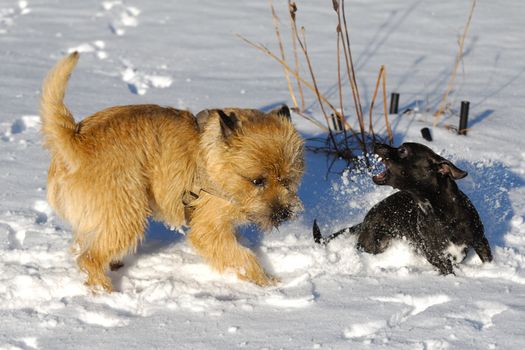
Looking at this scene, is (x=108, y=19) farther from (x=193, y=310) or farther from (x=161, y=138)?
(x=193, y=310)

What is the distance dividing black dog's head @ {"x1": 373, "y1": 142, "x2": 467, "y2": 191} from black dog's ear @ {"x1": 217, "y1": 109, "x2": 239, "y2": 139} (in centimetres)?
98

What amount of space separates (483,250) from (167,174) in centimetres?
195

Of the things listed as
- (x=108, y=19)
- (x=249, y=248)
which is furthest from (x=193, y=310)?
(x=108, y=19)

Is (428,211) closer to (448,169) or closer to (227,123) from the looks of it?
(448,169)

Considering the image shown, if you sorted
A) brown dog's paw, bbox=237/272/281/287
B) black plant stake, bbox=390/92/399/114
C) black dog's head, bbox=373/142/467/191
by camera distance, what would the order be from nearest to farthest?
brown dog's paw, bbox=237/272/281/287, black dog's head, bbox=373/142/467/191, black plant stake, bbox=390/92/399/114

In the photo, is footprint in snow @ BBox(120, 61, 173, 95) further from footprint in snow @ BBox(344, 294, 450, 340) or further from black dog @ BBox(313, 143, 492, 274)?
footprint in snow @ BBox(344, 294, 450, 340)

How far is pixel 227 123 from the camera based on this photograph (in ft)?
12.3

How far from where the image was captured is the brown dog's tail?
3.70 metres

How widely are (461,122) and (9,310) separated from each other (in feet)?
13.2

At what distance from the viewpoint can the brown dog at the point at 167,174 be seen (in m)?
3.79

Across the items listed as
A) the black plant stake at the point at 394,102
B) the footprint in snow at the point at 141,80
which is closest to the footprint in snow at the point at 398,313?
the black plant stake at the point at 394,102

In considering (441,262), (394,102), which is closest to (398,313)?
(441,262)

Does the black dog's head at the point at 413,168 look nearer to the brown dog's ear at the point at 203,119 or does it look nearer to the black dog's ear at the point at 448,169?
the black dog's ear at the point at 448,169

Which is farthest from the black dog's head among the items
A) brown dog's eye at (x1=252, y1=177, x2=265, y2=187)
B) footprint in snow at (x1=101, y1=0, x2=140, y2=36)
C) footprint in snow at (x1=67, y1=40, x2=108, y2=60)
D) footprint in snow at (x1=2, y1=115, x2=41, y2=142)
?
footprint in snow at (x1=101, y1=0, x2=140, y2=36)
